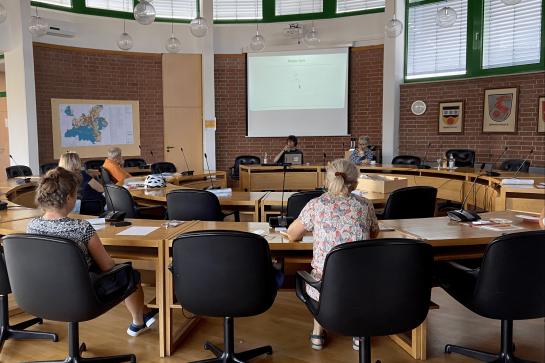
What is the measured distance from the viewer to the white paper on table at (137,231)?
3.06 m

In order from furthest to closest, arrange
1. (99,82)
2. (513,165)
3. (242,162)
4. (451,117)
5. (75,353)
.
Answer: (99,82), (242,162), (451,117), (513,165), (75,353)

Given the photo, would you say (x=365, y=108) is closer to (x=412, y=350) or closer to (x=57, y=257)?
(x=412, y=350)

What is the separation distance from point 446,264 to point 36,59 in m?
8.36

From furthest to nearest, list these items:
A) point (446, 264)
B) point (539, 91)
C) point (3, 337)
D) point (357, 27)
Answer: point (357, 27) → point (539, 91) → point (3, 337) → point (446, 264)

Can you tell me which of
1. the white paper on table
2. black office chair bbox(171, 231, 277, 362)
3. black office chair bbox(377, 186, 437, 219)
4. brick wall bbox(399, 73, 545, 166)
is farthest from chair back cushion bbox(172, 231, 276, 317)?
brick wall bbox(399, 73, 545, 166)

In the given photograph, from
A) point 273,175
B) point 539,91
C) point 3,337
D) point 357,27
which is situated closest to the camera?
point 3,337

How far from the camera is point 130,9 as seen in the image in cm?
983

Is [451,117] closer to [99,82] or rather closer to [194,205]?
[194,205]

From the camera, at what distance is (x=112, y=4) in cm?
962

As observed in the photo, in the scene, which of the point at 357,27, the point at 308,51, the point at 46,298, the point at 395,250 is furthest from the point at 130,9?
the point at 395,250

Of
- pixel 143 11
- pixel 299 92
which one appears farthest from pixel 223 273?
pixel 299 92

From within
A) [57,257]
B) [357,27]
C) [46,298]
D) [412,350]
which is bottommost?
[412,350]

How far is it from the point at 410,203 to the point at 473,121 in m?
4.85

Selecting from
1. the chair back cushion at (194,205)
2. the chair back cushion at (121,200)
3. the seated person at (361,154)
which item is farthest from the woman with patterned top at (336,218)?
the seated person at (361,154)
